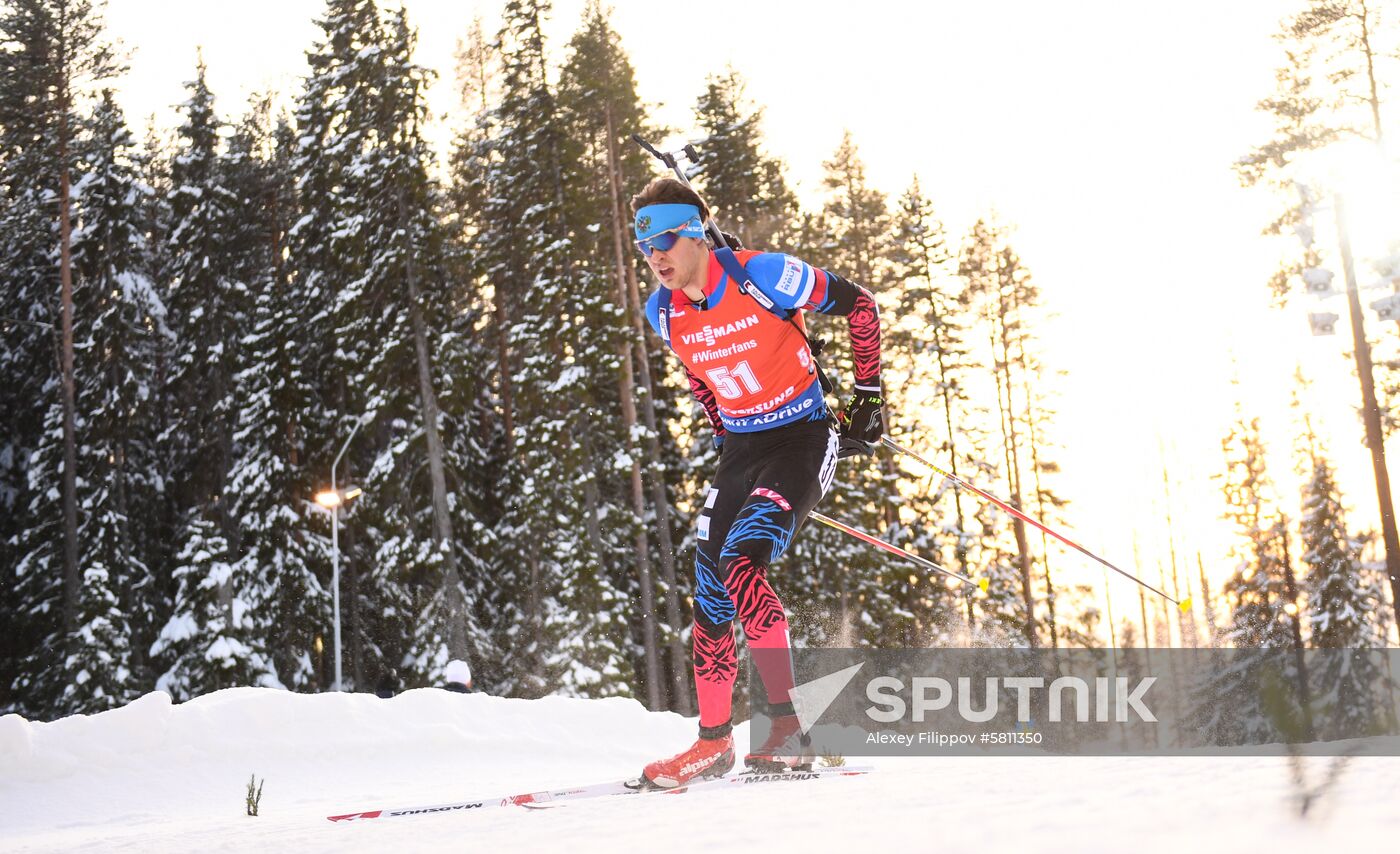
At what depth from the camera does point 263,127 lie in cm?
3466

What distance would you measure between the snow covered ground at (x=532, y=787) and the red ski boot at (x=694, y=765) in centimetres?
42

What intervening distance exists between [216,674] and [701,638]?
22601 millimetres

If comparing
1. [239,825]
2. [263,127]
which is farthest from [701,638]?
[263,127]

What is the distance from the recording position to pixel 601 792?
4.16 metres

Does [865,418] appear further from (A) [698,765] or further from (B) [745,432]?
(A) [698,765]

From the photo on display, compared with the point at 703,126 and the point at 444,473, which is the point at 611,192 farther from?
the point at 444,473

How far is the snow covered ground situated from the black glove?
137 cm

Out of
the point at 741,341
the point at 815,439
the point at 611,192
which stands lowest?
the point at 815,439

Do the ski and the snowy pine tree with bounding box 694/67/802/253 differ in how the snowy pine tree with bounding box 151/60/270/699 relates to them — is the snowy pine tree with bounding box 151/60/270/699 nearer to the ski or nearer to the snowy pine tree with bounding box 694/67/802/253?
the snowy pine tree with bounding box 694/67/802/253

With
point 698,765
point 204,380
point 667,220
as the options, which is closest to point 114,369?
point 204,380

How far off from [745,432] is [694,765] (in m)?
1.35

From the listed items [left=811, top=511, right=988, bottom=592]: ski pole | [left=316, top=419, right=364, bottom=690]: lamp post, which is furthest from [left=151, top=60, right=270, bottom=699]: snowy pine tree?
[left=811, top=511, right=988, bottom=592]: ski pole

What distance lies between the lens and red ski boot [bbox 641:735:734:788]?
4098 mm

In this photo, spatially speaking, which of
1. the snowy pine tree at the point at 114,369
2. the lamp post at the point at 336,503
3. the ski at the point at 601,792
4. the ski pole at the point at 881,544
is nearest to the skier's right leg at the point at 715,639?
the ski at the point at 601,792
